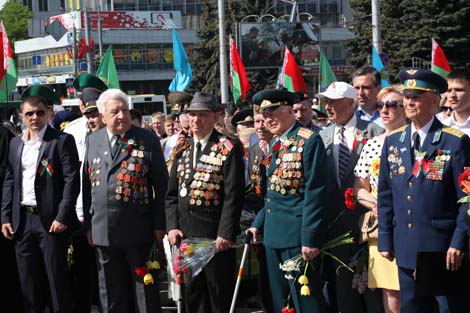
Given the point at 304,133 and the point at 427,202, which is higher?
the point at 304,133

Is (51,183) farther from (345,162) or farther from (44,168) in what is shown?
(345,162)

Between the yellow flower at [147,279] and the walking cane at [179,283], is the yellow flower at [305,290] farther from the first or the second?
the yellow flower at [147,279]

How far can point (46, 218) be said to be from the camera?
8.35m

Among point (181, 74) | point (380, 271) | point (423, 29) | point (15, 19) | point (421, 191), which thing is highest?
point (15, 19)

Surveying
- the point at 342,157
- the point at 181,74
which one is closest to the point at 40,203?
the point at 342,157

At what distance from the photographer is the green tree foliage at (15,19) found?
343ft

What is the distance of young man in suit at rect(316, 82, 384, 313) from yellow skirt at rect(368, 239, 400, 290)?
1.25 ft

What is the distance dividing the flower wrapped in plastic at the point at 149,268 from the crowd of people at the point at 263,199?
0.05 meters

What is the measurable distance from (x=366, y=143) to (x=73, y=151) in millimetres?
2715

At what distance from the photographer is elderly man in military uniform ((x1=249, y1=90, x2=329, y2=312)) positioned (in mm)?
7109

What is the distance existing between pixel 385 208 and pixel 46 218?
10.6ft

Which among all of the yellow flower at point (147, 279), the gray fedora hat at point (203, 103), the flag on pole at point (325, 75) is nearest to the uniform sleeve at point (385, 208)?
the gray fedora hat at point (203, 103)

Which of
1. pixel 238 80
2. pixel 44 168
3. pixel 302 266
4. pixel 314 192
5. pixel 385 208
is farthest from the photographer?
pixel 238 80

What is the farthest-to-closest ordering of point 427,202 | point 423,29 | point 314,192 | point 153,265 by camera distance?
point 423,29, point 153,265, point 314,192, point 427,202
